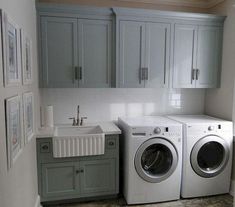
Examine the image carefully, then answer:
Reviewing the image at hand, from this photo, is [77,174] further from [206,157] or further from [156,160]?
[206,157]

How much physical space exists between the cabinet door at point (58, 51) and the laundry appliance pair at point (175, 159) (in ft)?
3.23

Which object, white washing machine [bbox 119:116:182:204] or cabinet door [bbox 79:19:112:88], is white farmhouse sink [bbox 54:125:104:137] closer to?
white washing machine [bbox 119:116:182:204]

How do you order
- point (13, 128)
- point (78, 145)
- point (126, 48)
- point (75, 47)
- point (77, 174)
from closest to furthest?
point (13, 128), point (78, 145), point (77, 174), point (75, 47), point (126, 48)

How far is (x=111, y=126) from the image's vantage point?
2.90m

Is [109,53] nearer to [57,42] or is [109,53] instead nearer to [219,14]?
[57,42]

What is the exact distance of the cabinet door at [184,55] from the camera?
9.77ft

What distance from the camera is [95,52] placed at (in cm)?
278

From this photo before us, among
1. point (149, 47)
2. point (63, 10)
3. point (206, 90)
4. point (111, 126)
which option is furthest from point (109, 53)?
point (206, 90)

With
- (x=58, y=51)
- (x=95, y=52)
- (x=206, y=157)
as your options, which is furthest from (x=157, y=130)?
(x=58, y=51)

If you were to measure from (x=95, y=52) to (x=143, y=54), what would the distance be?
2.12ft

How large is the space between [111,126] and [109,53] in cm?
98

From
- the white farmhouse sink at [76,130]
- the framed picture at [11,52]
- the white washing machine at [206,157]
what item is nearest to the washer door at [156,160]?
the white washing machine at [206,157]

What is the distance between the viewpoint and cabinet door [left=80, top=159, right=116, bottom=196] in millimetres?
2635

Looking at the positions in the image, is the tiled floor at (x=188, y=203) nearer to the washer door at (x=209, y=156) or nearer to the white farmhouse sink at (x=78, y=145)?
the washer door at (x=209, y=156)
